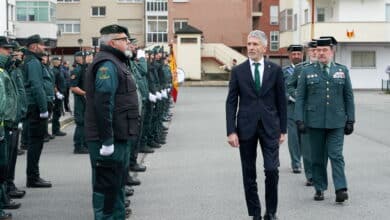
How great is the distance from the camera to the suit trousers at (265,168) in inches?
333

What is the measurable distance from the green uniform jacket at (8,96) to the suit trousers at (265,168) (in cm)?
268

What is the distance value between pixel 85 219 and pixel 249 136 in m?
2.19

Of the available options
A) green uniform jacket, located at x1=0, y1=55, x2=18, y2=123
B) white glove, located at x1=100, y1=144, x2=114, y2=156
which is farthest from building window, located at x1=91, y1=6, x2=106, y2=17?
white glove, located at x1=100, y1=144, x2=114, y2=156

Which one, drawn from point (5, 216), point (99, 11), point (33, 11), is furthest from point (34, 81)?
point (99, 11)

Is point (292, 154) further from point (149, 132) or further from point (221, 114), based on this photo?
point (221, 114)

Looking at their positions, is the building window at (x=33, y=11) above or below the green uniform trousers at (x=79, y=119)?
above

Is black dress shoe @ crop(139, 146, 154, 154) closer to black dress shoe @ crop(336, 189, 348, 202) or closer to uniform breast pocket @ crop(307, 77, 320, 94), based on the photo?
uniform breast pocket @ crop(307, 77, 320, 94)

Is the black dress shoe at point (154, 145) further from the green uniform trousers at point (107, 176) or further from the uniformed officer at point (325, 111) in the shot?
the green uniform trousers at point (107, 176)

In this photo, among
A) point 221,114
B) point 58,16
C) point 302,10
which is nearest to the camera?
point 221,114

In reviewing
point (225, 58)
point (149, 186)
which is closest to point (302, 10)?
point (225, 58)

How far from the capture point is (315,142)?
10.3 meters

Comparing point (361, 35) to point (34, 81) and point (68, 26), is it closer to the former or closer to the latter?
point (68, 26)

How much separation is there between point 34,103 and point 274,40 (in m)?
81.0

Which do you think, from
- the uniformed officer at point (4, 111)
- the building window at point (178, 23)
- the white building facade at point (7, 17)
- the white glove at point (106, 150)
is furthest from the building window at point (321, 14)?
the white glove at point (106, 150)
